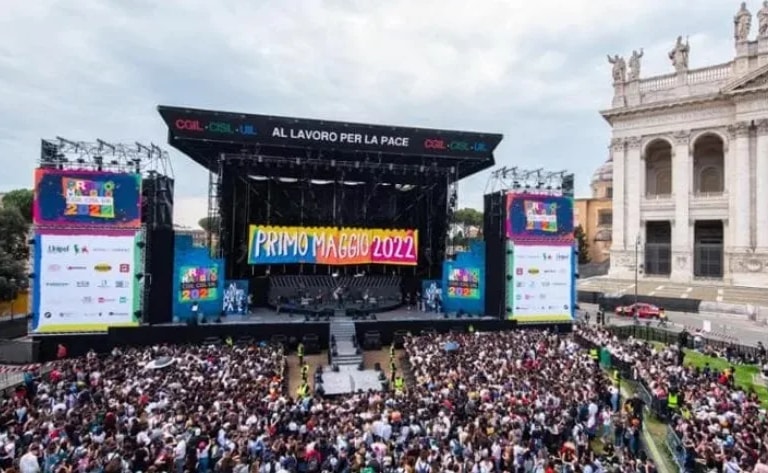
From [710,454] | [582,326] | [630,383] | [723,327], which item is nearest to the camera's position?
[710,454]

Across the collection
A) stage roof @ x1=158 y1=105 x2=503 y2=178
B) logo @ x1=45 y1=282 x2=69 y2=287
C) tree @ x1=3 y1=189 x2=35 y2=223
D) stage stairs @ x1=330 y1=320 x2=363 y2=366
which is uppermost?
stage roof @ x1=158 y1=105 x2=503 y2=178

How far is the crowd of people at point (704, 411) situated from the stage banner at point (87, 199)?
2362 centimetres

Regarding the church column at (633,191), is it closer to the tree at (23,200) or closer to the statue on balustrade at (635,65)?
the statue on balustrade at (635,65)

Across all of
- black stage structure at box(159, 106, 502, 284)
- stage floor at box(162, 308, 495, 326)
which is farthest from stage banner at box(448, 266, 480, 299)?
black stage structure at box(159, 106, 502, 284)

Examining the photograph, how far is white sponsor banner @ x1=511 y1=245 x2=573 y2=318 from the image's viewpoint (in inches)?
1134

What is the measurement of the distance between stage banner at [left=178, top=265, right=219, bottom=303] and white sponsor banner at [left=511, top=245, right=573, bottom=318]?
57.3 feet

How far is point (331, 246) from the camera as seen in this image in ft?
101

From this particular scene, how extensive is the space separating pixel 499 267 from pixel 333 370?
1248 cm

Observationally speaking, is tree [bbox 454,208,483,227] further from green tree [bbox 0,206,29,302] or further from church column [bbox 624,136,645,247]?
green tree [bbox 0,206,29,302]

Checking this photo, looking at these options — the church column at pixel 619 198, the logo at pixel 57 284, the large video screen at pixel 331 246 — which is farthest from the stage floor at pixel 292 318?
the church column at pixel 619 198

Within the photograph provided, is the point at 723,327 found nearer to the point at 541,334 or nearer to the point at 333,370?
the point at 541,334

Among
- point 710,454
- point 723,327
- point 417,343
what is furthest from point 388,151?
point 723,327

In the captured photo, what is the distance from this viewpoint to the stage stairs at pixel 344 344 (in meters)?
23.0

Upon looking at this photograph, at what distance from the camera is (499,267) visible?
2880cm
